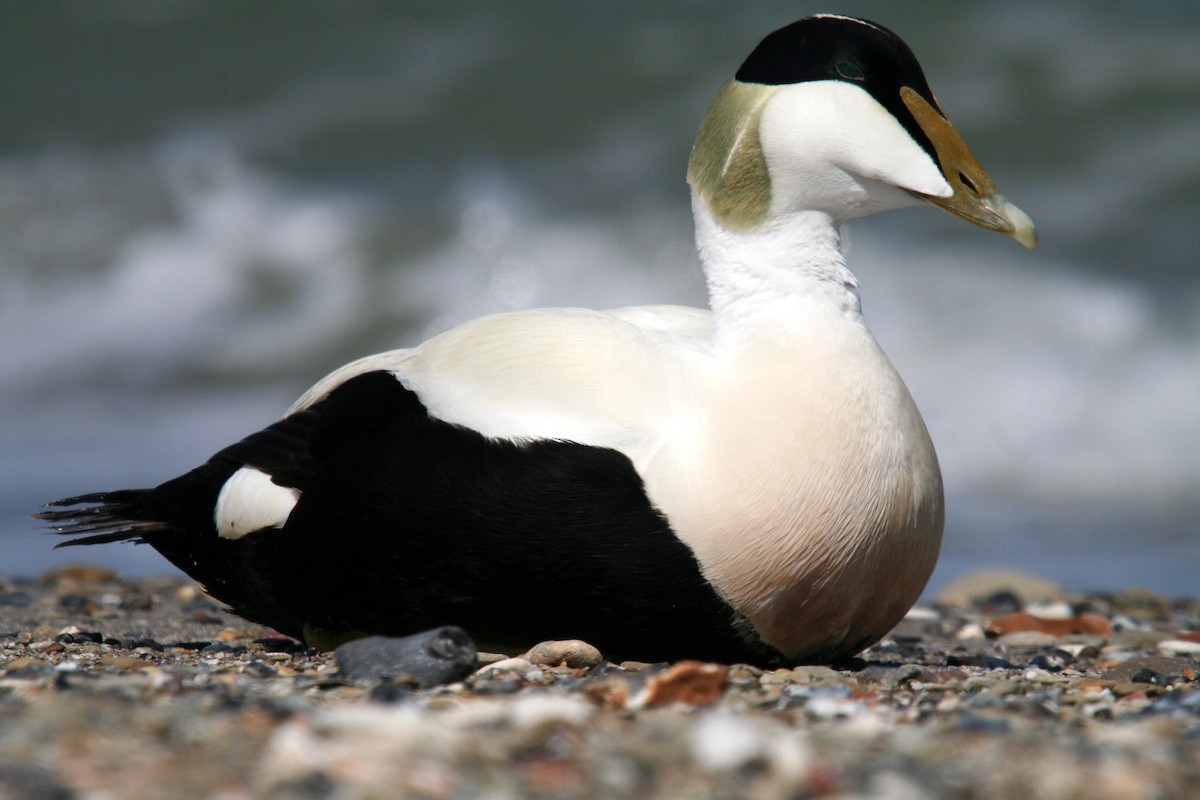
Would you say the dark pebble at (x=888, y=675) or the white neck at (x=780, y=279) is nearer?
the dark pebble at (x=888, y=675)

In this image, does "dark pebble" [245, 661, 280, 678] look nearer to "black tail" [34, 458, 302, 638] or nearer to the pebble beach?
the pebble beach

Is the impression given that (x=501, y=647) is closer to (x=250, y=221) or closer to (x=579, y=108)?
(x=250, y=221)

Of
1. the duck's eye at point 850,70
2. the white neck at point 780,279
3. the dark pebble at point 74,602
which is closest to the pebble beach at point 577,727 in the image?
the white neck at point 780,279

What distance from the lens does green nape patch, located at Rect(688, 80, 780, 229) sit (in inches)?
128

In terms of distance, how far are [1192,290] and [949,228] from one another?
5.52ft

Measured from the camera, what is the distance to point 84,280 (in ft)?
35.2

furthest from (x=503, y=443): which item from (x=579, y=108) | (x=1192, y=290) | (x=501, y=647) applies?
(x=579, y=108)

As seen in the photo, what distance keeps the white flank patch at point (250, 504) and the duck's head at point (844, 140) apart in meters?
1.17

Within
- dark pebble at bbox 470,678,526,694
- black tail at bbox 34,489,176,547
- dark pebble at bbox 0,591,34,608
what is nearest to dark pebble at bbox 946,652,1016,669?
dark pebble at bbox 470,678,526,694

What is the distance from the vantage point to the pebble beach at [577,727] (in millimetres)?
1787

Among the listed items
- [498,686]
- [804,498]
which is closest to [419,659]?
[498,686]

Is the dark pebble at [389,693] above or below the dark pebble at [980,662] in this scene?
above

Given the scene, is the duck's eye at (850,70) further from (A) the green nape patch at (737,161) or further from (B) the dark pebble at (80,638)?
(B) the dark pebble at (80,638)

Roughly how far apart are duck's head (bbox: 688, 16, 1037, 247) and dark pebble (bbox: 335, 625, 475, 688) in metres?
1.12
